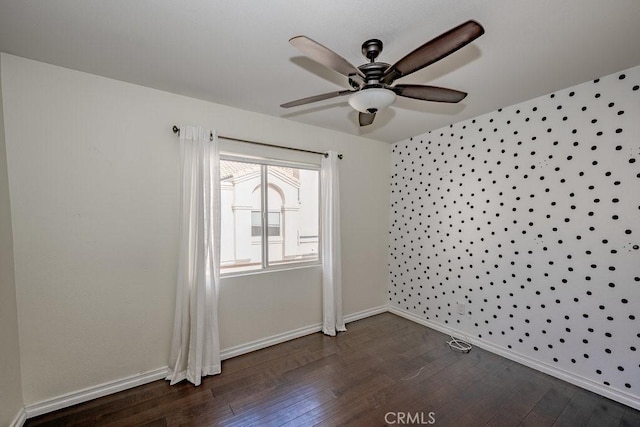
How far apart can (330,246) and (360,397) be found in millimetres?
1468

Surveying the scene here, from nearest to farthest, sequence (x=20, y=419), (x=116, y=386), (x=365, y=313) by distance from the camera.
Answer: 1. (x=20, y=419)
2. (x=116, y=386)
3. (x=365, y=313)

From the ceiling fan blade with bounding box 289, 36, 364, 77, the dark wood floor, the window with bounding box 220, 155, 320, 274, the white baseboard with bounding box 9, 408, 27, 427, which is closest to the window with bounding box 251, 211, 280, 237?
the window with bounding box 220, 155, 320, 274

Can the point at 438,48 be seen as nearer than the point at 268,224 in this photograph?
Yes

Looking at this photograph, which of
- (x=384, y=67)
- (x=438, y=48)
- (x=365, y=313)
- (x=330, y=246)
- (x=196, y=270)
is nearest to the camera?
(x=438, y=48)

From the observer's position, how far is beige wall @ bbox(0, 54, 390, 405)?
1.72 metres

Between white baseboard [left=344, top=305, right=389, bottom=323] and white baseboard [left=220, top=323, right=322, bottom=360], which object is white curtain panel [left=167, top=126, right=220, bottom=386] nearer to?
white baseboard [left=220, top=323, right=322, bottom=360]

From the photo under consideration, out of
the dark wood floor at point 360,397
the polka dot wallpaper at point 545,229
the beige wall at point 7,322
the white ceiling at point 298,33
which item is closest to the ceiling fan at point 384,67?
the white ceiling at point 298,33

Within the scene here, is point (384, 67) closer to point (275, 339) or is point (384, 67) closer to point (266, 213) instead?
point (266, 213)

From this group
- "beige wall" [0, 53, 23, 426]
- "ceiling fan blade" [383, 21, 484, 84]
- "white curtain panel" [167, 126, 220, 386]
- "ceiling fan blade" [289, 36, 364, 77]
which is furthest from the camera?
"white curtain panel" [167, 126, 220, 386]

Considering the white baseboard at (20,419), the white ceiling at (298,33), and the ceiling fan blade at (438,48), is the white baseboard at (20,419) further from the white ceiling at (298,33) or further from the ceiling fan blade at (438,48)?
the ceiling fan blade at (438,48)

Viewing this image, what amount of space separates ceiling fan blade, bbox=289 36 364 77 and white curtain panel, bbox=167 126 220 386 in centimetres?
141

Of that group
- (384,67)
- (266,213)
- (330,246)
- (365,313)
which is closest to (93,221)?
(266,213)

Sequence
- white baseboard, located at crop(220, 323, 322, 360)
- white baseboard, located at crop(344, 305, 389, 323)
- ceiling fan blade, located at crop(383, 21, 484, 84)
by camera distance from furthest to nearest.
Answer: white baseboard, located at crop(344, 305, 389, 323) < white baseboard, located at crop(220, 323, 322, 360) < ceiling fan blade, located at crop(383, 21, 484, 84)

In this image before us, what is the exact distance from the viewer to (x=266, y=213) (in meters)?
2.74
